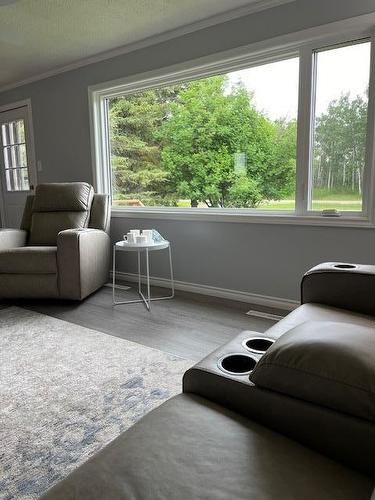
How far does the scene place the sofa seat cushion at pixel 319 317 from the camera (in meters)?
1.11

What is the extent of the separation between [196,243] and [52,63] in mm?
2432

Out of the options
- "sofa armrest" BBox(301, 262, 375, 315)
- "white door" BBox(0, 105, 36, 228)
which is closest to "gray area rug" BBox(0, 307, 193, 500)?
"sofa armrest" BBox(301, 262, 375, 315)

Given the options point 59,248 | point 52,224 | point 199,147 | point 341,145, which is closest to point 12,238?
point 52,224

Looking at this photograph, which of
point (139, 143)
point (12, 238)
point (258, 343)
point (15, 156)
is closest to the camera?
point (258, 343)

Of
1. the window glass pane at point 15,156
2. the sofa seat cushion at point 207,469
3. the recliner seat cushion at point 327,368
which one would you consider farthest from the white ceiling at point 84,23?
the sofa seat cushion at point 207,469

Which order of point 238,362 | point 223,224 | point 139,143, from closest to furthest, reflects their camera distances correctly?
point 238,362, point 223,224, point 139,143

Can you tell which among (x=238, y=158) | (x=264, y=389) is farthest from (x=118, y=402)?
(x=238, y=158)

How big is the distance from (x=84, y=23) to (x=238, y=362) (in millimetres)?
2895

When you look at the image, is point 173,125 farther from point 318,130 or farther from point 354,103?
point 354,103

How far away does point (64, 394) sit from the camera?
158cm

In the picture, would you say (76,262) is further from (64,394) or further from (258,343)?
(258,343)

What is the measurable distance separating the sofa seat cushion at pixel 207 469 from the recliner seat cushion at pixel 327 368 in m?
0.09

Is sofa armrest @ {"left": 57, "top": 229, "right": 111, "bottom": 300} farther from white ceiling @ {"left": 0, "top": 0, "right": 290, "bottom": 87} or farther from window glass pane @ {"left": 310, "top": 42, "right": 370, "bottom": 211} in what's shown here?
window glass pane @ {"left": 310, "top": 42, "right": 370, "bottom": 211}

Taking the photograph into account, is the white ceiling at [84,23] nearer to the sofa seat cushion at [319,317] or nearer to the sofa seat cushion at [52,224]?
the sofa seat cushion at [52,224]
